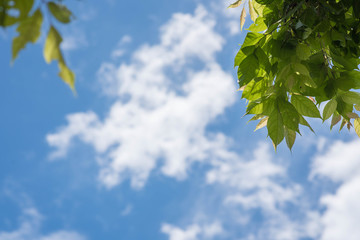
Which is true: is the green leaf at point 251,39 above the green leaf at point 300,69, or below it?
above

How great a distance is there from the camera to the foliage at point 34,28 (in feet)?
3.60

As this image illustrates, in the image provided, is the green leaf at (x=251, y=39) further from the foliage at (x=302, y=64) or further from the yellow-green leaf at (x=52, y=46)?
the yellow-green leaf at (x=52, y=46)

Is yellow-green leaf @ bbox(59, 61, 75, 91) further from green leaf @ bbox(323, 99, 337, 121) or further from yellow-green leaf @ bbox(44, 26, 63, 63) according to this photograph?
green leaf @ bbox(323, 99, 337, 121)

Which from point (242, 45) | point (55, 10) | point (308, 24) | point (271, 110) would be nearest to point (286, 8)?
point (308, 24)

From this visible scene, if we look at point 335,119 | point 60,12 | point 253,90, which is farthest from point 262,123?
point 60,12

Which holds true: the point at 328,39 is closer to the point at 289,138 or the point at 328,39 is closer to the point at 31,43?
the point at 289,138

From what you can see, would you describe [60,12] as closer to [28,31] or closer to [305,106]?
[28,31]

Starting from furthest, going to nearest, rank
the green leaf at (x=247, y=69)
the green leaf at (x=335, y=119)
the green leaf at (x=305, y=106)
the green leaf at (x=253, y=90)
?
1. the green leaf at (x=335, y=119)
2. the green leaf at (x=253, y=90)
3. the green leaf at (x=247, y=69)
4. the green leaf at (x=305, y=106)

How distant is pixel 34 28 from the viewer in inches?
44.3

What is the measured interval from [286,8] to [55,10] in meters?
1.85

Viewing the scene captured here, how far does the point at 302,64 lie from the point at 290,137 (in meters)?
0.49

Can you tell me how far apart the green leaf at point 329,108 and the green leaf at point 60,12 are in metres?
1.89

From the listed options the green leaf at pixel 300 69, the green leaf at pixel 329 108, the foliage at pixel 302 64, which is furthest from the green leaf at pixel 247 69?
the green leaf at pixel 329 108

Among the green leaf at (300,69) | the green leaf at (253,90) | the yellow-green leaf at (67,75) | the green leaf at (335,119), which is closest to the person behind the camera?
the yellow-green leaf at (67,75)
